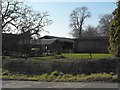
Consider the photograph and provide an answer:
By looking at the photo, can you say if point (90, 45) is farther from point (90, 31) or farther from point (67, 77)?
point (67, 77)

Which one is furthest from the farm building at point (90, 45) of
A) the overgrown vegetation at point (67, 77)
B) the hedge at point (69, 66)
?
the overgrown vegetation at point (67, 77)

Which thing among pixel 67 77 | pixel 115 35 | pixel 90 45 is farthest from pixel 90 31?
pixel 67 77

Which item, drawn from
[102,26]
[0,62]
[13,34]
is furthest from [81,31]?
[0,62]

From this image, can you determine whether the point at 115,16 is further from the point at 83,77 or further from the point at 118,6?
the point at 83,77

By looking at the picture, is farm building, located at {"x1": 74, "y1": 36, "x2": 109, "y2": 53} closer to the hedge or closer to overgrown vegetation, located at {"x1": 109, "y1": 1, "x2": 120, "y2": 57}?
overgrown vegetation, located at {"x1": 109, "y1": 1, "x2": 120, "y2": 57}

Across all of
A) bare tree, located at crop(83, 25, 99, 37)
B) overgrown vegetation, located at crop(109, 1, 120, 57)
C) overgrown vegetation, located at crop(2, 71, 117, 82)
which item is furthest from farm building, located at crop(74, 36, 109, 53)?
overgrown vegetation, located at crop(2, 71, 117, 82)

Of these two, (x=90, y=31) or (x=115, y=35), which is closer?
(x=115, y=35)

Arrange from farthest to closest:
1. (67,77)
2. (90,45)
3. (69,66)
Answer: (90,45) → (69,66) → (67,77)

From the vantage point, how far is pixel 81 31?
99.8m

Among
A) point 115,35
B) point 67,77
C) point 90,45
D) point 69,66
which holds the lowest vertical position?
point 90,45

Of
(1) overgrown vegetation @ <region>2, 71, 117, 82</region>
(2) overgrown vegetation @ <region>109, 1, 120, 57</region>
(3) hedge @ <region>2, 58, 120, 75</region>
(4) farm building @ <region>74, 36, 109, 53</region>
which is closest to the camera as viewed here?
(1) overgrown vegetation @ <region>2, 71, 117, 82</region>

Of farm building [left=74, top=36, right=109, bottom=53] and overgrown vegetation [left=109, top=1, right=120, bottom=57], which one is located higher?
overgrown vegetation [left=109, top=1, right=120, bottom=57]

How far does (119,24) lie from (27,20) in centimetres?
3068

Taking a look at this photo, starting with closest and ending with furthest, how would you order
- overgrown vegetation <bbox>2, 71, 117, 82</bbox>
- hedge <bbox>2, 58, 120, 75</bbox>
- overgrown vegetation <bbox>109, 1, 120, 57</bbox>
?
overgrown vegetation <bbox>2, 71, 117, 82</bbox> < hedge <bbox>2, 58, 120, 75</bbox> < overgrown vegetation <bbox>109, 1, 120, 57</bbox>
